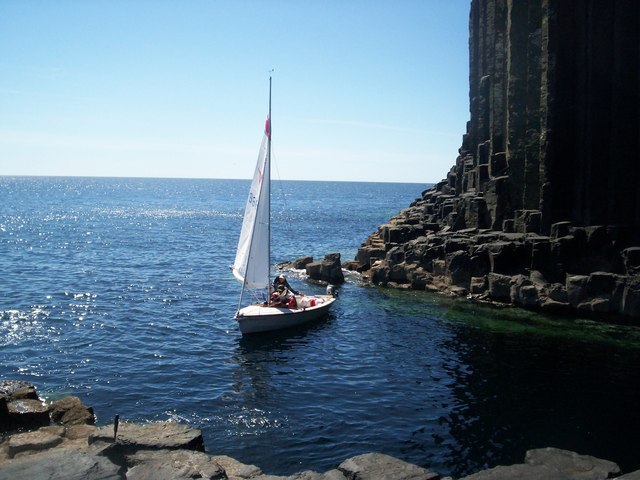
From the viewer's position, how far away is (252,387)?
21766 mm

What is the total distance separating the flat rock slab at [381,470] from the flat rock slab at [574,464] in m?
2.51

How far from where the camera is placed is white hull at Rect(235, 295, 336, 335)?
28234 millimetres

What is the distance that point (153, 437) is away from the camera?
14.6m

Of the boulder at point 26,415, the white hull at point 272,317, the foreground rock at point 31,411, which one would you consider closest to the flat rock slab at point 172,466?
the foreground rock at point 31,411

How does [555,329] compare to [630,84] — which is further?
[630,84]

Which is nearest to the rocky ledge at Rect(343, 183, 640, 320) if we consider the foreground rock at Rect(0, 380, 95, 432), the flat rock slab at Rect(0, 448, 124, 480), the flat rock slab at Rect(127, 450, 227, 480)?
the flat rock slab at Rect(127, 450, 227, 480)

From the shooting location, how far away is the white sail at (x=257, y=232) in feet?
97.1

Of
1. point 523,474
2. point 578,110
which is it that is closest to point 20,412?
point 523,474

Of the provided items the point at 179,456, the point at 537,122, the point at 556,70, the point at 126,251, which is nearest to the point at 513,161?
the point at 537,122

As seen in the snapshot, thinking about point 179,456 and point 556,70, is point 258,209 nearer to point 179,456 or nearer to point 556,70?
point 179,456

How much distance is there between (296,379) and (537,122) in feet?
79.5

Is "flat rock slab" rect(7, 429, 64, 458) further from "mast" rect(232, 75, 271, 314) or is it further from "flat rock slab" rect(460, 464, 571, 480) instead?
"mast" rect(232, 75, 271, 314)

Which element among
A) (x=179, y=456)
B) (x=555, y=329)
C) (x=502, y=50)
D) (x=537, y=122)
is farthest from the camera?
(x=502, y=50)

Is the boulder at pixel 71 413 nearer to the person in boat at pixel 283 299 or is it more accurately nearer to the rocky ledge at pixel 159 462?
the rocky ledge at pixel 159 462
